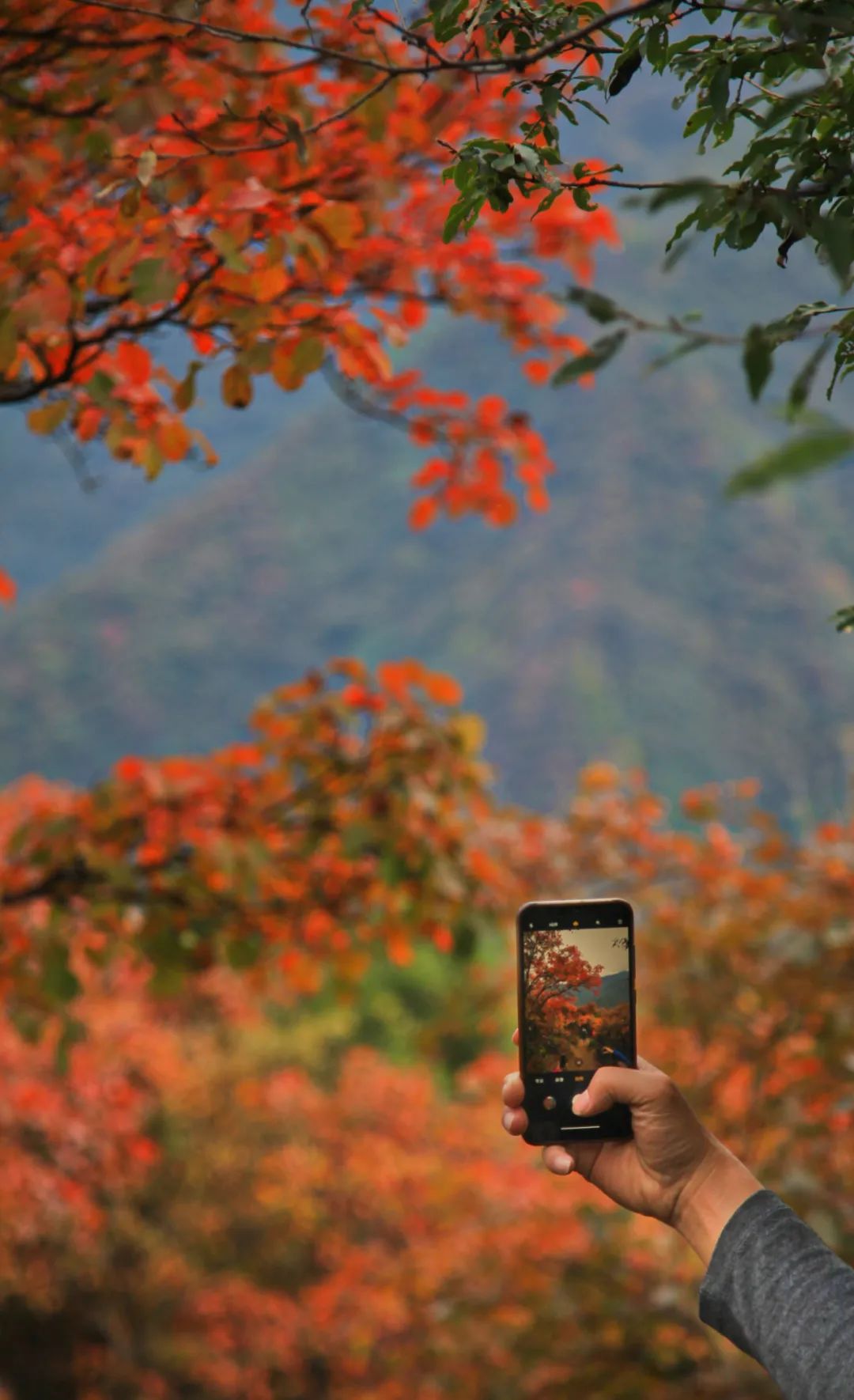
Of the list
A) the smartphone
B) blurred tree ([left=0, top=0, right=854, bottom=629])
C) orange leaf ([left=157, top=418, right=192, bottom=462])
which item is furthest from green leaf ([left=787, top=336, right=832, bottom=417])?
orange leaf ([left=157, top=418, right=192, bottom=462])

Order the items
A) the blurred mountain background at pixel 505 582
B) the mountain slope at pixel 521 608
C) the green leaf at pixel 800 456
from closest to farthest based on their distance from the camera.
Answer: the green leaf at pixel 800 456, the mountain slope at pixel 521 608, the blurred mountain background at pixel 505 582

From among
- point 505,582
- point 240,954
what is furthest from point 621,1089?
point 505,582

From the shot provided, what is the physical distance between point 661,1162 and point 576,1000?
0.19 metres

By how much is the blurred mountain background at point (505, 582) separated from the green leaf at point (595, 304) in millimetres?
20321

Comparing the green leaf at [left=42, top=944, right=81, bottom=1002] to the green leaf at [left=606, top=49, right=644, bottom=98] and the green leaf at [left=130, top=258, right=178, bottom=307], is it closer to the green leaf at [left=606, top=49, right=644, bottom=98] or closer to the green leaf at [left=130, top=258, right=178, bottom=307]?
the green leaf at [left=130, top=258, right=178, bottom=307]

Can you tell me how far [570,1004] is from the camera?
3.84 ft

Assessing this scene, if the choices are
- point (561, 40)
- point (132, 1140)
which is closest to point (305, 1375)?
point (132, 1140)

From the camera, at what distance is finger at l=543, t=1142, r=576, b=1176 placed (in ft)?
3.51

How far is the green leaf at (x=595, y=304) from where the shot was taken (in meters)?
0.91

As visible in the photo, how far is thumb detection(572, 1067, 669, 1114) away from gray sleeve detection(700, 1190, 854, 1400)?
Answer: 0.35 feet

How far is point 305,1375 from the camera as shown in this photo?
682 centimetres

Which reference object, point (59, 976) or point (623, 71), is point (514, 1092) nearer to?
point (623, 71)

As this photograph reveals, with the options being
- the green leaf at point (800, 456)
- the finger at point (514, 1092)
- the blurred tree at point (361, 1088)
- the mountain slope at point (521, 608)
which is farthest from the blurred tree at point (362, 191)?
the mountain slope at point (521, 608)

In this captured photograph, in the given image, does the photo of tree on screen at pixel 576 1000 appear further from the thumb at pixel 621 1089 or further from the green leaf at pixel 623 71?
the green leaf at pixel 623 71
